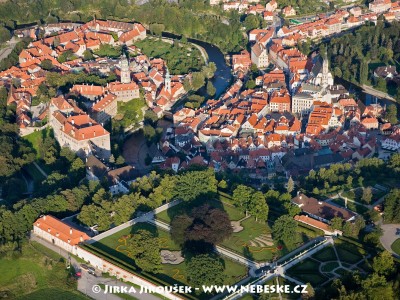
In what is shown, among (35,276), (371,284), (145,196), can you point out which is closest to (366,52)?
(145,196)

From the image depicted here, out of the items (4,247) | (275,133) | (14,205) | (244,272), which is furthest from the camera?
(275,133)

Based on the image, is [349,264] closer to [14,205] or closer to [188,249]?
[188,249]

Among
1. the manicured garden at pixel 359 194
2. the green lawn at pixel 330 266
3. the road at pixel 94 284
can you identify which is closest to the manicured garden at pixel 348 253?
the green lawn at pixel 330 266

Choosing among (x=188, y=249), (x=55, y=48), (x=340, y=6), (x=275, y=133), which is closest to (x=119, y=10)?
(x=55, y=48)

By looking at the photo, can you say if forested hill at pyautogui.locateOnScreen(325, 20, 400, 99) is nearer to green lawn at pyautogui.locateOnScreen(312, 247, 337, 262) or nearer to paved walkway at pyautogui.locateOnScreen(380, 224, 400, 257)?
paved walkway at pyautogui.locateOnScreen(380, 224, 400, 257)

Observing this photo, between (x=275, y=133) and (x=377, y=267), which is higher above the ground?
(x=377, y=267)

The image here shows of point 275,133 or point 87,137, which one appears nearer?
point 87,137
